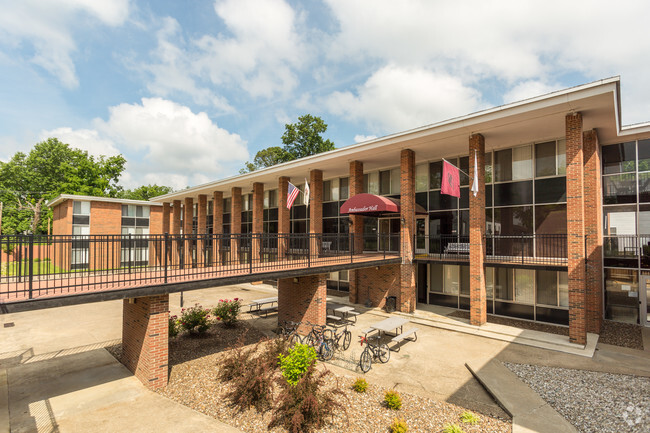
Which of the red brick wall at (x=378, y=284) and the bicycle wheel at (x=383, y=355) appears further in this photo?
the red brick wall at (x=378, y=284)

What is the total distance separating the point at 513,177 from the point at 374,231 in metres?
8.13

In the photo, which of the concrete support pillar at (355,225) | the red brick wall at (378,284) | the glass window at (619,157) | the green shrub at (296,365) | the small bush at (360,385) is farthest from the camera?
the concrete support pillar at (355,225)

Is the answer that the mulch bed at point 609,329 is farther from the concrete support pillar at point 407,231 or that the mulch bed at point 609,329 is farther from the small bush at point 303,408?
the small bush at point 303,408

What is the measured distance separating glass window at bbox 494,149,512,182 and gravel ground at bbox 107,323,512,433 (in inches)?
464

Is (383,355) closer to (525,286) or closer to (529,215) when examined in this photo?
(525,286)

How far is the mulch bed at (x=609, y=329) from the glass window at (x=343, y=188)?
10135 mm

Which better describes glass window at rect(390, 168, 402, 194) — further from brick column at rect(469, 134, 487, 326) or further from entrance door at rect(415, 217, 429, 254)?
brick column at rect(469, 134, 487, 326)

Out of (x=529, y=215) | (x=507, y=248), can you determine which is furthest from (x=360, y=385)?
(x=529, y=215)

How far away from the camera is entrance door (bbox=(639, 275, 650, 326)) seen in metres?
13.8

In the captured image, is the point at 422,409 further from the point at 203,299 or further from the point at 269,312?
the point at 203,299

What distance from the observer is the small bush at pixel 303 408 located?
6.41 meters

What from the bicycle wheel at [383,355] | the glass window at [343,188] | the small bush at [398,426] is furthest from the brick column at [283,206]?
the small bush at [398,426]

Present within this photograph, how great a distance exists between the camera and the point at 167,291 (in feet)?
26.3

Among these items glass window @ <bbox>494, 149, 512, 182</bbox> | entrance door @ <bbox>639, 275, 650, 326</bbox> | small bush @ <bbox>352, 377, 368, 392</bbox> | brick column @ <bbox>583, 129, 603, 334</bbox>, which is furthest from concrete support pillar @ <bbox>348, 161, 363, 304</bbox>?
entrance door @ <bbox>639, 275, 650, 326</bbox>
